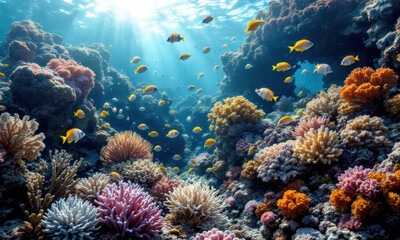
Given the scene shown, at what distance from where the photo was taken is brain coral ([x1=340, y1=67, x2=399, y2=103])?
472 centimetres

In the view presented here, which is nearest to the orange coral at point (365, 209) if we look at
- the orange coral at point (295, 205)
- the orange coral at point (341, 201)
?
the orange coral at point (341, 201)

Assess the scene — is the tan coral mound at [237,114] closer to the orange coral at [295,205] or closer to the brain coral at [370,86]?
the brain coral at [370,86]

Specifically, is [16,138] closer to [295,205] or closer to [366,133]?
[295,205]

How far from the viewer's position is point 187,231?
330 centimetres

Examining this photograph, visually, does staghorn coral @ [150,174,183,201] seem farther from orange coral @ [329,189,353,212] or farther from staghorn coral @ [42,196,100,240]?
orange coral @ [329,189,353,212]

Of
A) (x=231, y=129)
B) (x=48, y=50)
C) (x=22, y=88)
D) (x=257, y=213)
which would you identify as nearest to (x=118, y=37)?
(x=48, y=50)

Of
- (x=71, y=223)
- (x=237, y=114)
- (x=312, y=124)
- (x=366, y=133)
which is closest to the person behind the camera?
(x=71, y=223)

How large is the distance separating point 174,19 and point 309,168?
3202 cm

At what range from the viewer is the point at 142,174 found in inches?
191

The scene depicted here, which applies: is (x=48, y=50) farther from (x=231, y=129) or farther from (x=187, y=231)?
(x=187, y=231)

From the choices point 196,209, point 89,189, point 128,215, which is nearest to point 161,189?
point 196,209

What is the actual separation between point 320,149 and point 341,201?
54.3 inches

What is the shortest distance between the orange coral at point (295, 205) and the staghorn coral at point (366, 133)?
6.00 feet

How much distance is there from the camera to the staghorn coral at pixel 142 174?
4.77 meters
